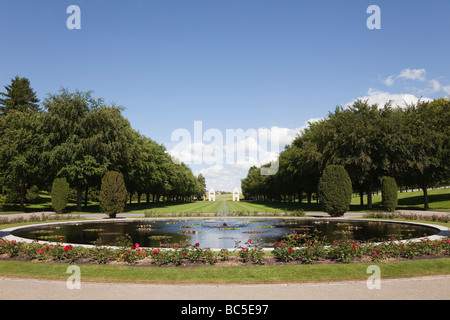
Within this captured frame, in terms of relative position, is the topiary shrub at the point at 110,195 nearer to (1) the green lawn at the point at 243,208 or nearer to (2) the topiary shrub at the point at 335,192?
(1) the green lawn at the point at 243,208

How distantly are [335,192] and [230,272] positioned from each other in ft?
84.3

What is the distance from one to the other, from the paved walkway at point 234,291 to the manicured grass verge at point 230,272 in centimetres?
45

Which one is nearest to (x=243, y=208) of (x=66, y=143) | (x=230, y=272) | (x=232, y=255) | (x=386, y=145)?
(x=386, y=145)

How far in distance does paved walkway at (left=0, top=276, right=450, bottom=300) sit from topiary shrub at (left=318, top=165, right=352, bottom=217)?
24.1 m

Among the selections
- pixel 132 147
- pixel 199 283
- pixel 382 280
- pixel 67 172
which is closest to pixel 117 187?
pixel 67 172

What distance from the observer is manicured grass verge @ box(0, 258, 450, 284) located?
965 centimetres

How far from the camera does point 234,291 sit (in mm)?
8500

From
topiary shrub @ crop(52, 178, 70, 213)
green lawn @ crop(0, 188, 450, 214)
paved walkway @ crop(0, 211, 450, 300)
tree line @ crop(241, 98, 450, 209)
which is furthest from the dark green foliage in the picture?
paved walkway @ crop(0, 211, 450, 300)

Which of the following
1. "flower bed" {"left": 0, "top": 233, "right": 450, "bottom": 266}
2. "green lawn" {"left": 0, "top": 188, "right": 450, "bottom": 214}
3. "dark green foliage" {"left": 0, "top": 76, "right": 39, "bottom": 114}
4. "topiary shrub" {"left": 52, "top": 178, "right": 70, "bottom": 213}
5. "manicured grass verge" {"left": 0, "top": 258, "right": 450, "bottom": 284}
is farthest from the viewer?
"dark green foliage" {"left": 0, "top": 76, "right": 39, "bottom": 114}

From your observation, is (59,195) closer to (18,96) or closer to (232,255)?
(232,255)

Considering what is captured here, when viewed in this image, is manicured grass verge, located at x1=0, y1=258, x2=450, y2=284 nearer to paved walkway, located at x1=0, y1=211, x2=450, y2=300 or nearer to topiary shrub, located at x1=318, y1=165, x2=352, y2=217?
paved walkway, located at x1=0, y1=211, x2=450, y2=300

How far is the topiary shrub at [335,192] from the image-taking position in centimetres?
3309

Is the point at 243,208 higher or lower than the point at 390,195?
lower

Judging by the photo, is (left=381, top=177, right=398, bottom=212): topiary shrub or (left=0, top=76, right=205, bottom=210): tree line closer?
(left=381, top=177, right=398, bottom=212): topiary shrub
